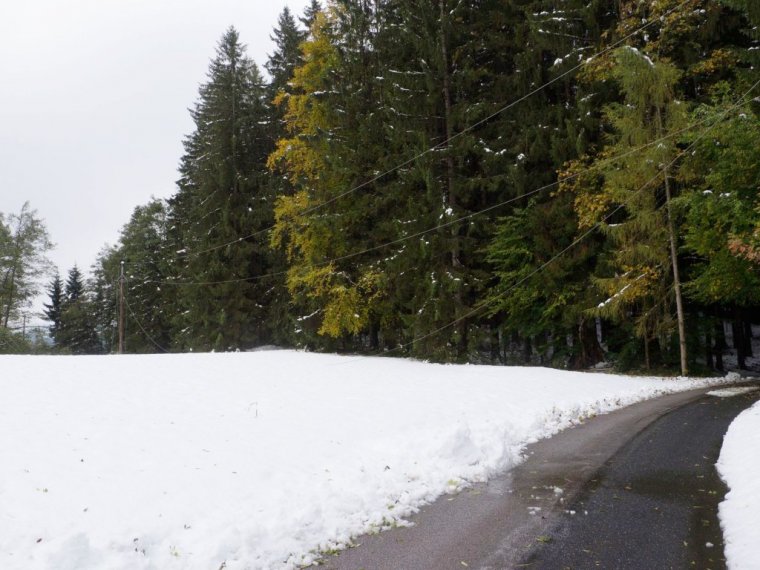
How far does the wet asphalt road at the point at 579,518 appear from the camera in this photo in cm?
384

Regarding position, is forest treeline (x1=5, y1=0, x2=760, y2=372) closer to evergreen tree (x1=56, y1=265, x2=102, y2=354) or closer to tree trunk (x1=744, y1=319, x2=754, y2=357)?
tree trunk (x1=744, y1=319, x2=754, y2=357)

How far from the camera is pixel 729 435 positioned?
7.36 m

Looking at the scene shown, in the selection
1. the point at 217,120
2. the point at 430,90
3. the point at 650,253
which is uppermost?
the point at 217,120

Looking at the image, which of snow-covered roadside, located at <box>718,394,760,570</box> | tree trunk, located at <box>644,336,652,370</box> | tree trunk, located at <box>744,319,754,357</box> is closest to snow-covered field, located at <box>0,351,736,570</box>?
snow-covered roadside, located at <box>718,394,760,570</box>

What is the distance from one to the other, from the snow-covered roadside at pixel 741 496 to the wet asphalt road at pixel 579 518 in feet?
0.35

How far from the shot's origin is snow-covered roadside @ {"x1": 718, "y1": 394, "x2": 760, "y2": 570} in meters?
3.65

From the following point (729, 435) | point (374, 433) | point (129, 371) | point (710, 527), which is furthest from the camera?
point (129, 371)

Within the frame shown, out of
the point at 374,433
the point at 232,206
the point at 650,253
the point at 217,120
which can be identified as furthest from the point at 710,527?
the point at 217,120

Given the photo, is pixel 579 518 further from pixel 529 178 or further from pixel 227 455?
pixel 529 178

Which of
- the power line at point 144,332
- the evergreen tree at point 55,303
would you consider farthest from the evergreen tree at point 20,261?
the evergreen tree at point 55,303

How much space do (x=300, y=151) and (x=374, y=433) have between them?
58.8 feet

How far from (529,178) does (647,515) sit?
16443 mm

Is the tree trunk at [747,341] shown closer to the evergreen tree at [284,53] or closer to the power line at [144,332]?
the evergreen tree at [284,53]

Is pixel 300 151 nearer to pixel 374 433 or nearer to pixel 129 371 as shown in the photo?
pixel 129 371
